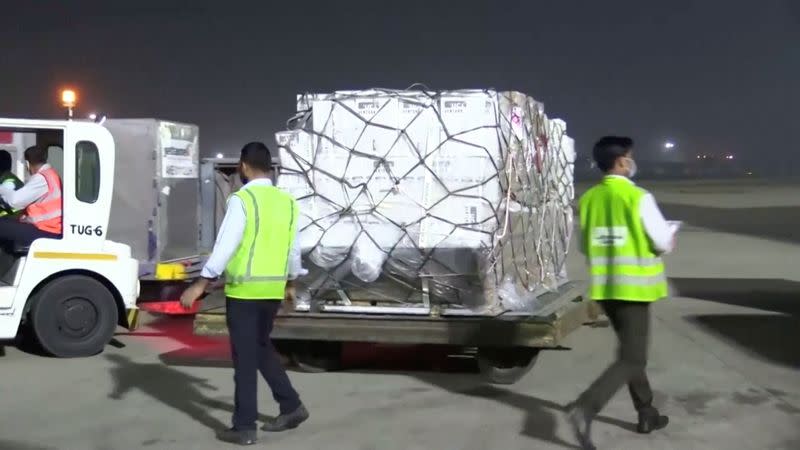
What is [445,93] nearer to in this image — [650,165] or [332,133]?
[332,133]

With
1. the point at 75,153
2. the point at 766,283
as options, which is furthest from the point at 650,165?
the point at 75,153

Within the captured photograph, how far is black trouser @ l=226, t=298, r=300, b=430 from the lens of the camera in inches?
244

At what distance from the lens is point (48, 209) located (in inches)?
365

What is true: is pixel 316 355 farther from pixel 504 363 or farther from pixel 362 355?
pixel 504 363

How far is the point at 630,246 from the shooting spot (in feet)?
19.8

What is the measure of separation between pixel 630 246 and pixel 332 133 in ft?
10.1

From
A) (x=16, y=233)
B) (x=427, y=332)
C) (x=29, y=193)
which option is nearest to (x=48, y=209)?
(x=29, y=193)

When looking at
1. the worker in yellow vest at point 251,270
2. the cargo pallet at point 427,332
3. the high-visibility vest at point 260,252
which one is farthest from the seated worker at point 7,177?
the high-visibility vest at point 260,252

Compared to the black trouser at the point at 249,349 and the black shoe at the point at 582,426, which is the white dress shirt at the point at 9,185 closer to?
the black trouser at the point at 249,349

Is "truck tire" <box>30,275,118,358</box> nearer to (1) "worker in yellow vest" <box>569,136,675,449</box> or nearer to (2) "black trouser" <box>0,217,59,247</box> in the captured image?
(2) "black trouser" <box>0,217,59,247</box>

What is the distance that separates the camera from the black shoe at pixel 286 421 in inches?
259

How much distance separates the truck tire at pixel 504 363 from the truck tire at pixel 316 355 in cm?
134

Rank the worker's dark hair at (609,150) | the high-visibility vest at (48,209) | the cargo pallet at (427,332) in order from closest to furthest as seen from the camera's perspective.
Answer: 1. the worker's dark hair at (609,150)
2. the cargo pallet at (427,332)
3. the high-visibility vest at (48,209)

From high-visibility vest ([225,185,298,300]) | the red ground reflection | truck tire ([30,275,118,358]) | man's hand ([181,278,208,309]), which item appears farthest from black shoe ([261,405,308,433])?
truck tire ([30,275,118,358])
